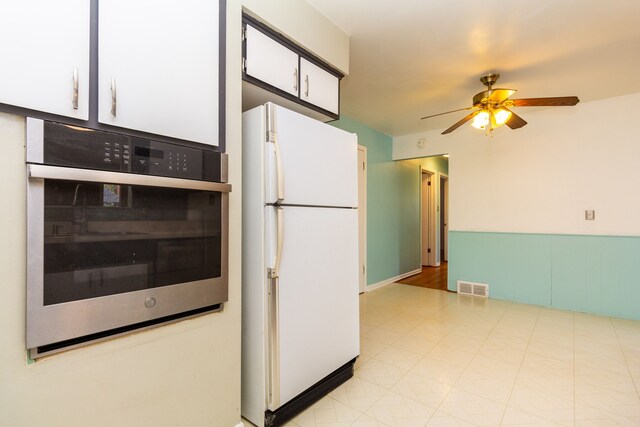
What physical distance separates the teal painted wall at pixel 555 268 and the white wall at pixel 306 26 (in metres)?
3.20

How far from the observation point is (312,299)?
5.61ft

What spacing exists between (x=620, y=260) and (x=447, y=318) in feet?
6.42

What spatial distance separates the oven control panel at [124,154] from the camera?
931 mm

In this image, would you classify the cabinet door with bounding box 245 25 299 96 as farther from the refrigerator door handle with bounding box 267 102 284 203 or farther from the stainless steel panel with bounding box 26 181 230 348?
the stainless steel panel with bounding box 26 181 230 348

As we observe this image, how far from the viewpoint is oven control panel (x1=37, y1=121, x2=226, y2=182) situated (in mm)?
931

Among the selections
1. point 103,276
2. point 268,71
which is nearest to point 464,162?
point 268,71

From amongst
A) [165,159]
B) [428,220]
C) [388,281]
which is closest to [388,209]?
[388,281]

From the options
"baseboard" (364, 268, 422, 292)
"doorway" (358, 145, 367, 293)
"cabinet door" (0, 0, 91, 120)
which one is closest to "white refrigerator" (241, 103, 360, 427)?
"cabinet door" (0, 0, 91, 120)

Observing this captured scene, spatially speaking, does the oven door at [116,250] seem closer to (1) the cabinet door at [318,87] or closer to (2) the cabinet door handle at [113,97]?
(2) the cabinet door handle at [113,97]

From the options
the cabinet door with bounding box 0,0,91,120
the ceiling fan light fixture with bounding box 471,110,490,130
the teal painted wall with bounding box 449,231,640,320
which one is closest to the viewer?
the cabinet door with bounding box 0,0,91,120

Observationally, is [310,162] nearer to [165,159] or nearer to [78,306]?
[165,159]

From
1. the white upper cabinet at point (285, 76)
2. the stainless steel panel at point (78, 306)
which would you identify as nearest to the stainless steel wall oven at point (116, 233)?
the stainless steel panel at point (78, 306)

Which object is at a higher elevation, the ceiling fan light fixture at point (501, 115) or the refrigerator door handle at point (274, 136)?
the ceiling fan light fixture at point (501, 115)

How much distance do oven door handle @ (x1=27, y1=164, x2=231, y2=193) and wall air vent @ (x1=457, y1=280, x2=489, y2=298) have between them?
3.92 m
